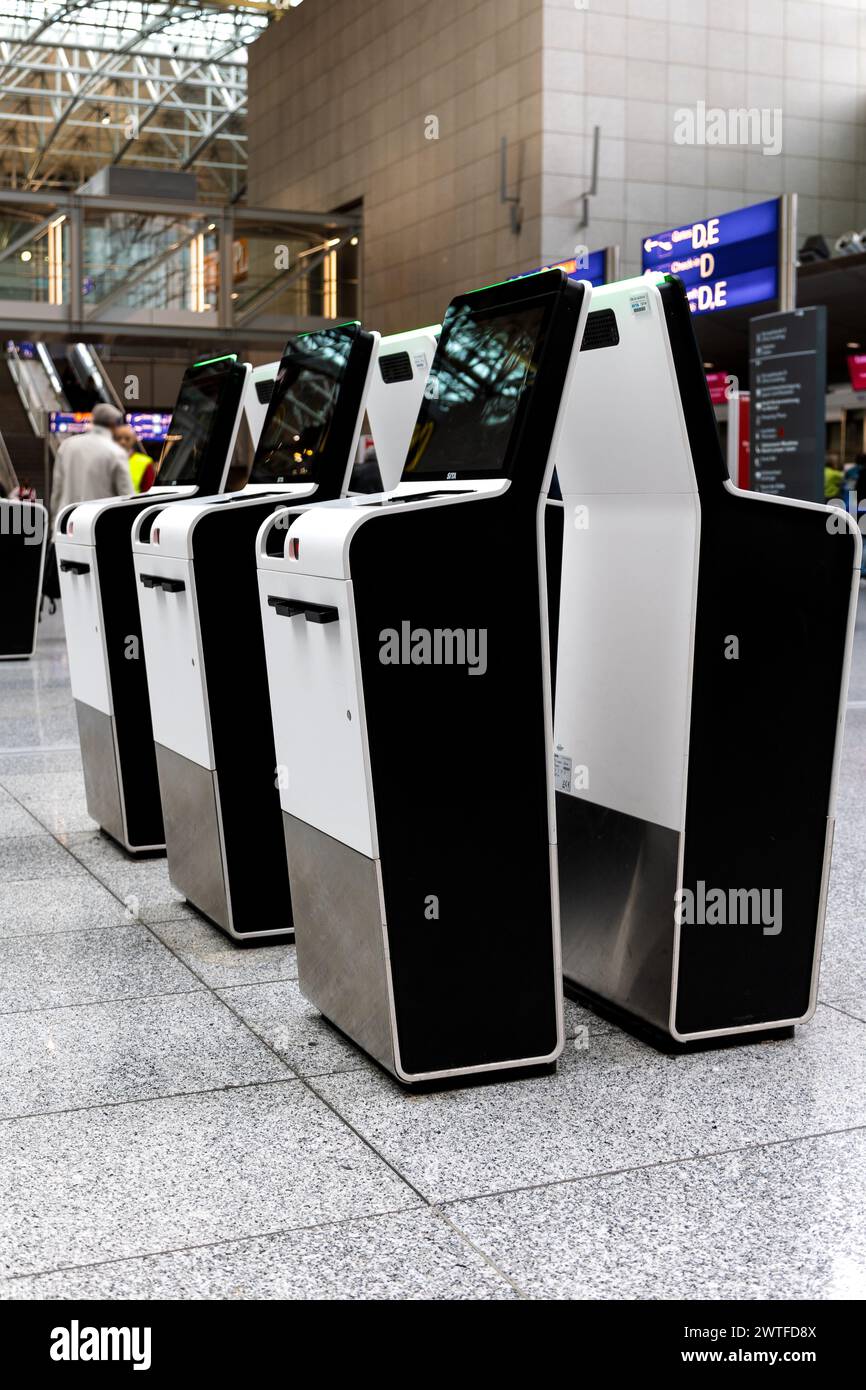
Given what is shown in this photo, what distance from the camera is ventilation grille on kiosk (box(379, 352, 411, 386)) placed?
405 centimetres

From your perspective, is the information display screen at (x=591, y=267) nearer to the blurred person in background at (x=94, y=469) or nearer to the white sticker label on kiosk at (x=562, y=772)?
the blurred person in background at (x=94, y=469)

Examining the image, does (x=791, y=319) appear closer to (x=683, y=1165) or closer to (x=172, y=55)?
(x=683, y=1165)

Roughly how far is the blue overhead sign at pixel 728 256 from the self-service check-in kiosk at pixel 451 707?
11740 mm

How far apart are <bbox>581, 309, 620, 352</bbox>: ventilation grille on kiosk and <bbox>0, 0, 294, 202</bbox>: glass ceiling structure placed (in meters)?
27.2

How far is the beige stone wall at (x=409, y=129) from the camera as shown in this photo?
2384 centimetres

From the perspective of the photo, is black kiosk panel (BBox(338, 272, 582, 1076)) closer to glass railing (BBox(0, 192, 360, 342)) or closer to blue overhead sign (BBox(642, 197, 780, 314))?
blue overhead sign (BBox(642, 197, 780, 314))

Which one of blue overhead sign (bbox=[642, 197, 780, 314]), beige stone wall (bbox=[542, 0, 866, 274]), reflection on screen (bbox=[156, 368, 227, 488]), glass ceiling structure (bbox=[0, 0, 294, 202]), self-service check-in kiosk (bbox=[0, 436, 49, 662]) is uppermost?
glass ceiling structure (bbox=[0, 0, 294, 202])

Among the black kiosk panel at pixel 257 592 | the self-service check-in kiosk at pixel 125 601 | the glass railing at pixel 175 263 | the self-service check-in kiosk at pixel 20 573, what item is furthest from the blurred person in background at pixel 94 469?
the glass railing at pixel 175 263

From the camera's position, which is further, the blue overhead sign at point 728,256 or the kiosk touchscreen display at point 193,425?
the blue overhead sign at point 728,256

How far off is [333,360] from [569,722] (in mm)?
1223

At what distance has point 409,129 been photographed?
27172mm

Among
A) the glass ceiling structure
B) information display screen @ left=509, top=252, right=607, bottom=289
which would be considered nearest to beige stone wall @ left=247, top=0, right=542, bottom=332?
the glass ceiling structure

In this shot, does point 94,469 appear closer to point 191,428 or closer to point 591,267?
point 191,428

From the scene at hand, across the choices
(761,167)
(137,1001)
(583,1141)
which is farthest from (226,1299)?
(761,167)
